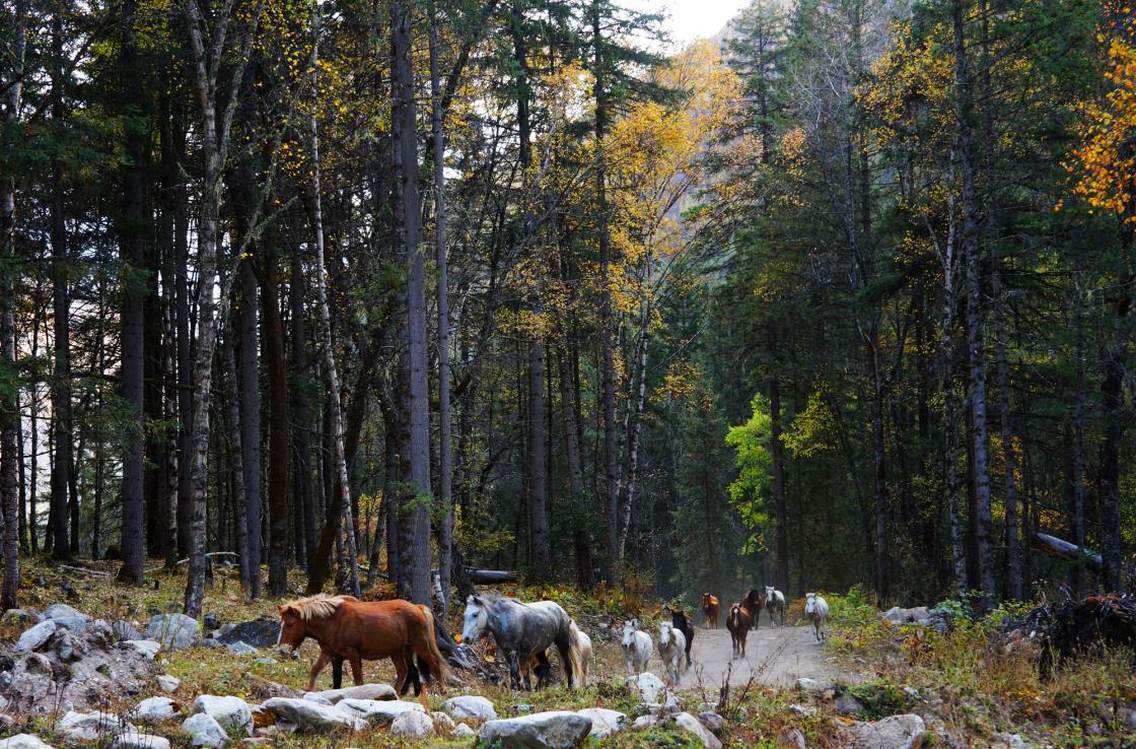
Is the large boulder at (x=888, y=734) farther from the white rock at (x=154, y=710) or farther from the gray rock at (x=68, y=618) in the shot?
the gray rock at (x=68, y=618)

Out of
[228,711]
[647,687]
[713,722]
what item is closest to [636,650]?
[647,687]

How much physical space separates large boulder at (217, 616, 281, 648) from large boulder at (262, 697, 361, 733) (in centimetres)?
607

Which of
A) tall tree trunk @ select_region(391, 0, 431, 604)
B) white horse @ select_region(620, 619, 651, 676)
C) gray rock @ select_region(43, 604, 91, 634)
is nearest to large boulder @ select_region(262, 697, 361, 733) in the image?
gray rock @ select_region(43, 604, 91, 634)

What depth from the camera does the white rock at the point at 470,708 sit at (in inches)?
345

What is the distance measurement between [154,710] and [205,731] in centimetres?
91

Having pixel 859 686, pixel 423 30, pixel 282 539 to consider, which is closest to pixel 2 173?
pixel 423 30

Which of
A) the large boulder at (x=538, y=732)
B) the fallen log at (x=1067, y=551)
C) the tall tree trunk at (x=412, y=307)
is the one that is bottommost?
the fallen log at (x=1067, y=551)

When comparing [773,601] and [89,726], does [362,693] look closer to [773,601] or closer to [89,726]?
[89,726]

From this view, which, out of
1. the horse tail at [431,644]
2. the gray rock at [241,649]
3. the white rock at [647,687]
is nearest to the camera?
the white rock at [647,687]

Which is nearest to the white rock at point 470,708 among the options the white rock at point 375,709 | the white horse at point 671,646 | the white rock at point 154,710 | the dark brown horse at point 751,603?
the white rock at point 375,709

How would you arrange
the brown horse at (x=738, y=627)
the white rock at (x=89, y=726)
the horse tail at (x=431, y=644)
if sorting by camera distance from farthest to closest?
the brown horse at (x=738, y=627) → the horse tail at (x=431, y=644) → the white rock at (x=89, y=726)

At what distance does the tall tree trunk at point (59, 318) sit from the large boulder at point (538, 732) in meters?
9.49

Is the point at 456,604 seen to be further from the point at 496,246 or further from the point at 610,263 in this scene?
the point at 610,263

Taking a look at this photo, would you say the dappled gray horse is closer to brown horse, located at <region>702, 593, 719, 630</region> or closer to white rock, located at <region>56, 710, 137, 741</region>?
white rock, located at <region>56, 710, 137, 741</region>
